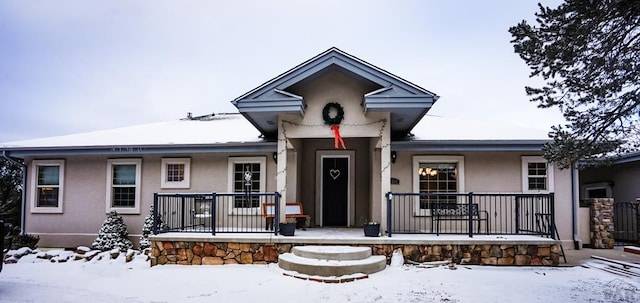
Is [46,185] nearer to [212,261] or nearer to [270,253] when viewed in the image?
[212,261]

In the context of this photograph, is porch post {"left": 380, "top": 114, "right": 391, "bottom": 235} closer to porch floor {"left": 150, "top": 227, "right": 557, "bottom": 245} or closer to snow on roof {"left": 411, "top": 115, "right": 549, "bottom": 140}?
porch floor {"left": 150, "top": 227, "right": 557, "bottom": 245}

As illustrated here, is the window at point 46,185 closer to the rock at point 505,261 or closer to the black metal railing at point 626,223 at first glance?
the rock at point 505,261

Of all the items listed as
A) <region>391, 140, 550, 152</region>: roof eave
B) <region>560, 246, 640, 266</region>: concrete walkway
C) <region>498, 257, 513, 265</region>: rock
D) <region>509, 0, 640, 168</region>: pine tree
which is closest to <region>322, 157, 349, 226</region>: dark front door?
<region>391, 140, 550, 152</region>: roof eave

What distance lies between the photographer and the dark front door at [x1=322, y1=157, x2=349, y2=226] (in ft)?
39.2

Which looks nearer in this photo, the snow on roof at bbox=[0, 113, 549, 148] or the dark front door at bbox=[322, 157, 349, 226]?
the snow on roof at bbox=[0, 113, 549, 148]

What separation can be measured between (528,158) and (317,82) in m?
5.69

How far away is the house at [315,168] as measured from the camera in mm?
9695

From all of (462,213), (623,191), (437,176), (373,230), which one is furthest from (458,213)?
(623,191)

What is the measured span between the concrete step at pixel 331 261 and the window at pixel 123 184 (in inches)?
223

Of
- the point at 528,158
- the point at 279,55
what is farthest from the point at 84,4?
the point at 528,158

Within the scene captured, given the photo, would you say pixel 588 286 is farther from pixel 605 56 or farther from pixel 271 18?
pixel 271 18

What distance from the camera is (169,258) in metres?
9.02

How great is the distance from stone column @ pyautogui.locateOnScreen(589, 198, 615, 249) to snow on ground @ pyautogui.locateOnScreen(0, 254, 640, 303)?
313cm

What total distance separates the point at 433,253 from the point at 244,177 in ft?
17.4
